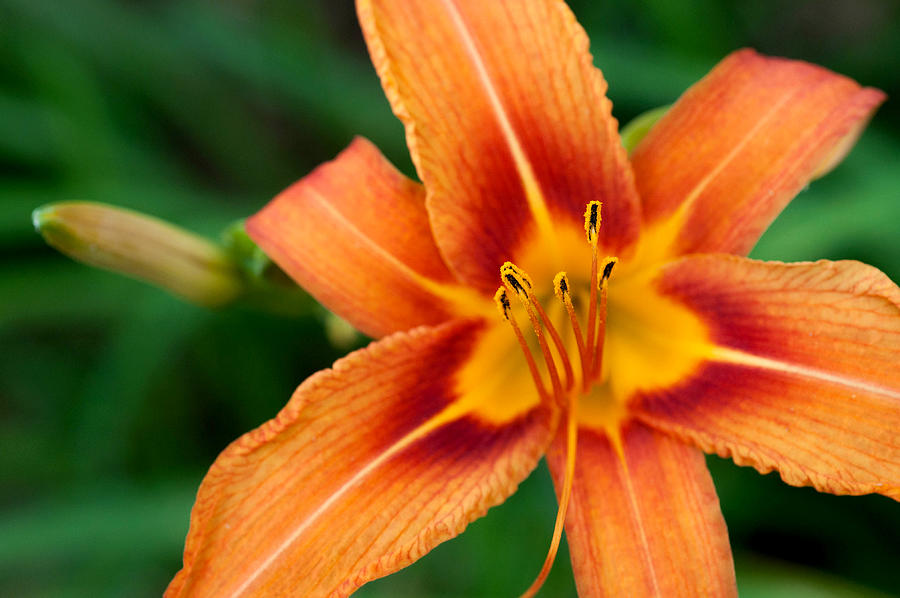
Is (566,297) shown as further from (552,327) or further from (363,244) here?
(363,244)

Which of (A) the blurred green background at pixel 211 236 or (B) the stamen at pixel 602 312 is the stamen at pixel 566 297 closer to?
(B) the stamen at pixel 602 312

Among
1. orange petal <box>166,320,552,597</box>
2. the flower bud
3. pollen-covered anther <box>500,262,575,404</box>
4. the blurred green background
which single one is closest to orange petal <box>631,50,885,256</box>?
A: pollen-covered anther <box>500,262,575,404</box>

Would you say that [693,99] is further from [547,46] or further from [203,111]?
[203,111]

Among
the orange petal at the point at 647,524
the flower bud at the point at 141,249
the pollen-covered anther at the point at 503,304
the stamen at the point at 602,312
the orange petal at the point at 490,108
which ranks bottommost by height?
the orange petal at the point at 647,524

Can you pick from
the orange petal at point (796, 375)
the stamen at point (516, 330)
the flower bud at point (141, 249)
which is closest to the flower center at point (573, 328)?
the stamen at point (516, 330)

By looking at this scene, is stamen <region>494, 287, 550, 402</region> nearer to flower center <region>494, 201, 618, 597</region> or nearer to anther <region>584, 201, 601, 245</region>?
flower center <region>494, 201, 618, 597</region>

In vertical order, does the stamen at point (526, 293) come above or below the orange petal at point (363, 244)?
below
